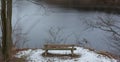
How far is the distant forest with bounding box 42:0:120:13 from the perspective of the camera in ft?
87.5

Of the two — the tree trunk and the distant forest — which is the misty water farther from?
the tree trunk

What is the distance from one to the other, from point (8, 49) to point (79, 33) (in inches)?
431

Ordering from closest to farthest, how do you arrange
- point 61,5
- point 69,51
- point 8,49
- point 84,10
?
point 8,49 < point 69,51 < point 84,10 < point 61,5

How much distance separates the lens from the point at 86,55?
10.1m

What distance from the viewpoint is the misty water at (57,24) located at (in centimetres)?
1628

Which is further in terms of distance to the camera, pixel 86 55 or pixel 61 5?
pixel 61 5

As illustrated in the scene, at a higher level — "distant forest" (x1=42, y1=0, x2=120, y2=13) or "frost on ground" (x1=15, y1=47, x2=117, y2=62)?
"distant forest" (x1=42, y1=0, x2=120, y2=13)

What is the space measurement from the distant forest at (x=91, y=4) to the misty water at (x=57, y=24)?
186 centimetres

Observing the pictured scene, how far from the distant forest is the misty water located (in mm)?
1864

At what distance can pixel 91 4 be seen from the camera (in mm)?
29859

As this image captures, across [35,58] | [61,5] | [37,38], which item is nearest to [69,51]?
[35,58]

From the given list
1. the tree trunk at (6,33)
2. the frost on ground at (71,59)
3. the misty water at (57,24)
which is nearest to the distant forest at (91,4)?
the misty water at (57,24)

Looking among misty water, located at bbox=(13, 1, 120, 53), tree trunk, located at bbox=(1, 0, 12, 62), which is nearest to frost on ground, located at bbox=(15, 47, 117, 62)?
tree trunk, located at bbox=(1, 0, 12, 62)

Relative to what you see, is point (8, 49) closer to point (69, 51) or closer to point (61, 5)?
point (69, 51)
